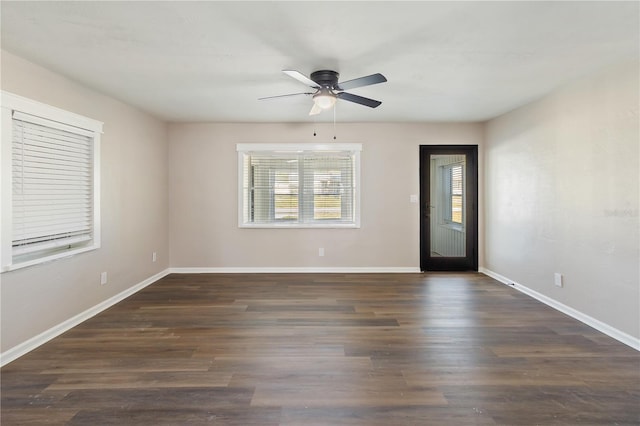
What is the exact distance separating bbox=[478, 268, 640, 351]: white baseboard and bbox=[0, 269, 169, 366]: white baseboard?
4879mm

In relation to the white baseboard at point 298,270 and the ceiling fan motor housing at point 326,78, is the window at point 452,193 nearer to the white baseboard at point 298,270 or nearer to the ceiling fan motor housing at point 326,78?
the white baseboard at point 298,270

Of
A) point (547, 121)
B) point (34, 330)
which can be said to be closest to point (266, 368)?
point (34, 330)

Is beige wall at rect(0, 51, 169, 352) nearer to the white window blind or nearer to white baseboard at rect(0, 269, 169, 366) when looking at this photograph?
white baseboard at rect(0, 269, 169, 366)

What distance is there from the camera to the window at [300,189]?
205 inches

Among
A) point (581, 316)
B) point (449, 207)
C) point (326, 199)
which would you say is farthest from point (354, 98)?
point (581, 316)

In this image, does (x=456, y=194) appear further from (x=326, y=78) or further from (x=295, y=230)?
(x=326, y=78)

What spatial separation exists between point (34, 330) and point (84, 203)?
125 cm

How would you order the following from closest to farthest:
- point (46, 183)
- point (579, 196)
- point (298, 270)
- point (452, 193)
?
1. point (46, 183)
2. point (579, 196)
3. point (298, 270)
4. point (452, 193)

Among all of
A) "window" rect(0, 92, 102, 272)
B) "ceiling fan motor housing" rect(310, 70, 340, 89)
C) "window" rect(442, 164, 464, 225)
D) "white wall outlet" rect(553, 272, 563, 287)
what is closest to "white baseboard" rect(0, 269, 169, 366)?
"window" rect(0, 92, 102, 272)

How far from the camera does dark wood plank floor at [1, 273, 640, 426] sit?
1.85 m

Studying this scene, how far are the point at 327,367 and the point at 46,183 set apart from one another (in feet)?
9.41

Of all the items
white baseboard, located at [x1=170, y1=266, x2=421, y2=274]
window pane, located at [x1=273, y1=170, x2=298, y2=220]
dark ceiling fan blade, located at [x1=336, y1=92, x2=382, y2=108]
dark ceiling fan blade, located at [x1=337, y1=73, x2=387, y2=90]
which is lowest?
white baseboard, located at [x1=170, y1=266, x2=421, y2=274]

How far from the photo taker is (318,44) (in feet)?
7.92

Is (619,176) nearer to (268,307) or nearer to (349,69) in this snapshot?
(349,69)
